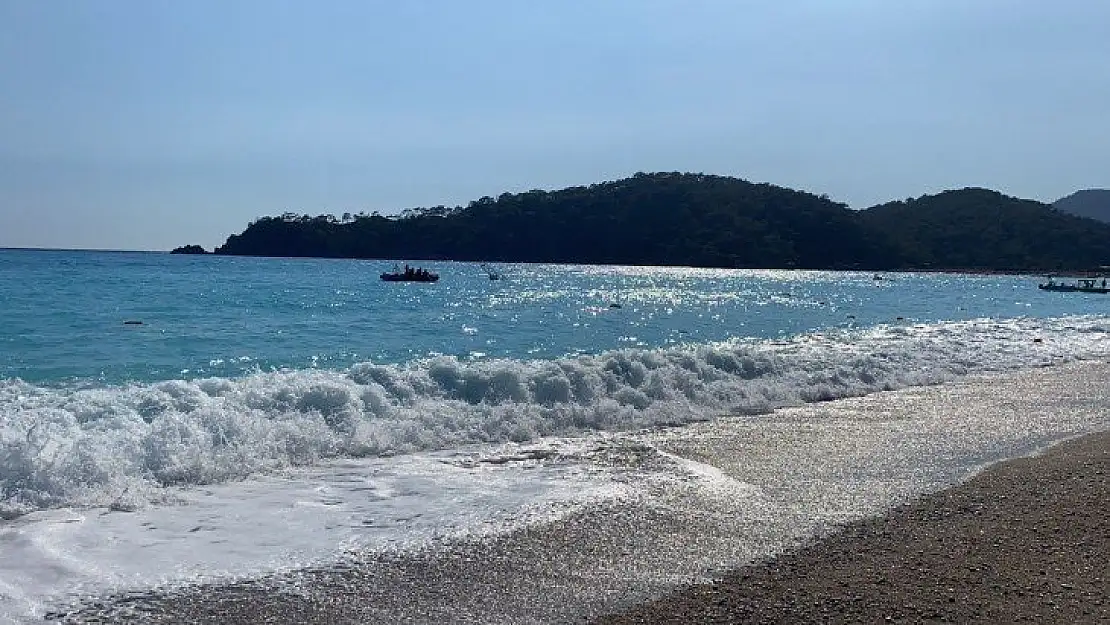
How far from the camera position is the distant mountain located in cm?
16912

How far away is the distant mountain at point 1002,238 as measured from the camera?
169 metres

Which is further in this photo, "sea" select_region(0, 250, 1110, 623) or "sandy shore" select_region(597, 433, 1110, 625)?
"sea" select_region(0, 250, 1110, 623)

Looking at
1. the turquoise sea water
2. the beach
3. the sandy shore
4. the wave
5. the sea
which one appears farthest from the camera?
the turquoise sea water

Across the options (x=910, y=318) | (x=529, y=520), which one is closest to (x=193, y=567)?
(x=529, y=520)

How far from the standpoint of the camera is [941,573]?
20.4 ft

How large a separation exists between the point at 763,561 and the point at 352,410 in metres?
7.74

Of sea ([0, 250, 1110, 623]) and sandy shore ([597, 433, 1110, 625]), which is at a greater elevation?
sandy shore ([597, 433, 1110, 625])

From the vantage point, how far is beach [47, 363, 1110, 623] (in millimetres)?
5654

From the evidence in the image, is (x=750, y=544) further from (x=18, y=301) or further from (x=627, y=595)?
A: (x=18, y=301)

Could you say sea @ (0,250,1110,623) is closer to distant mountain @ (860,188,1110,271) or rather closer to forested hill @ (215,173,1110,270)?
forested hill @ (215,173,1110,270)

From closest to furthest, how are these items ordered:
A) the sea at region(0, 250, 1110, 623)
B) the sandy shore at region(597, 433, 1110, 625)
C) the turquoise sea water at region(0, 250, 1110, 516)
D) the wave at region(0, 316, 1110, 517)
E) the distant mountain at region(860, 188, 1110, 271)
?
the sandy shore at region(597, 433, 1110, 625), the sea at region(0, 250, 1110, 623), the wave at region(0, 316, 1110, 517), the turquoise sea water at region(0, 250, 1110, 516), the distant mountain at region(860, 188, 1110, 271)

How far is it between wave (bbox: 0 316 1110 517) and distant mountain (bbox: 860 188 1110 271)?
167269 mm

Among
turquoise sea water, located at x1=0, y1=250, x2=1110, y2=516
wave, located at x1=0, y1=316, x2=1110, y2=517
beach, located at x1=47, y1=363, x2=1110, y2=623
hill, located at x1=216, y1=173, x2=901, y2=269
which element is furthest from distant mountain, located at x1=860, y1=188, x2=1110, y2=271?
beach, located at x1=47, y1=363, x2=1110, y2=623

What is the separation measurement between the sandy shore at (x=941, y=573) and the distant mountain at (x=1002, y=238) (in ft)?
580
